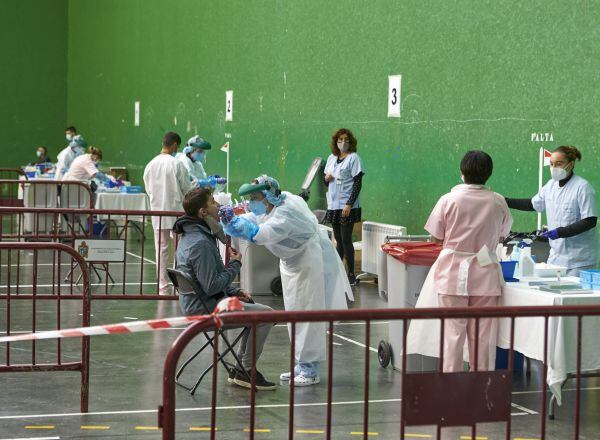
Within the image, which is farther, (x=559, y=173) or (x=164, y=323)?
(x=559, y=173)

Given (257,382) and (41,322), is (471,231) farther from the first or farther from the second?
(41,322)

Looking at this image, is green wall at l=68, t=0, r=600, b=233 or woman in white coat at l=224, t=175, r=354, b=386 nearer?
woman in white coat at l=224, t=175, r=354, b=386

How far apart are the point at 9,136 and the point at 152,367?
22.8 m

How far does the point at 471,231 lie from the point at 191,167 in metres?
6.79

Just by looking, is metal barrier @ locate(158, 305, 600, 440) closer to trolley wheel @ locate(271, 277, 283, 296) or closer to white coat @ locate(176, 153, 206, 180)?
trolley wheel @ locate(271, 277, 283, 296)

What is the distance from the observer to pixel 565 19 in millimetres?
9773

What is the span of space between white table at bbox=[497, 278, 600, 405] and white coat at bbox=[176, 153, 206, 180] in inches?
252

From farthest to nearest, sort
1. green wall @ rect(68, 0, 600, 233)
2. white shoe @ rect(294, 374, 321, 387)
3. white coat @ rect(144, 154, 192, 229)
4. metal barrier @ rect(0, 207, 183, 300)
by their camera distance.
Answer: white coat @ rect(144, 154, 192, 229) < metal barrier @ rect(0, 207, 183, 300) < green wall @ rect(68, 0, 600, 233) < white shoe @ rect(294, 374, 321, 387)

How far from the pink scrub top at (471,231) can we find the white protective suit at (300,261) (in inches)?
40.4

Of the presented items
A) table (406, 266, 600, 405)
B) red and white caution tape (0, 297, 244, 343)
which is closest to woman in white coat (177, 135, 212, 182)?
table (406, 266, 600, 405)

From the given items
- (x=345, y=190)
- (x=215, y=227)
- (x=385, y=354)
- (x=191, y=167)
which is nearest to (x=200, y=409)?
(x=215, y=227)

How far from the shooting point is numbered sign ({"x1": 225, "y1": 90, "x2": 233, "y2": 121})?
18.7 metres

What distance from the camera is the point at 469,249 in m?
6.94

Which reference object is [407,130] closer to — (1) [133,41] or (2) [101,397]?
(2) [101,397]
